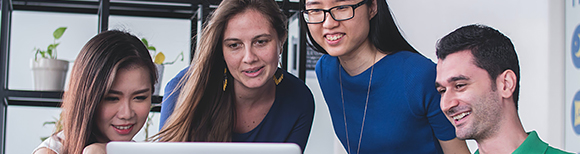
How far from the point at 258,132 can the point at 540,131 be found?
60.4 inches

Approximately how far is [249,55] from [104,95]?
0.44 metres

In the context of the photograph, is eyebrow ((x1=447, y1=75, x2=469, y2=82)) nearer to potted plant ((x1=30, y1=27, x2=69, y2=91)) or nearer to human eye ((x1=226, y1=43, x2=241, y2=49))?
human eye ((x1=226, y1=43, x2=241, y2=49))

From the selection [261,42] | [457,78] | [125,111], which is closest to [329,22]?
[261,42]

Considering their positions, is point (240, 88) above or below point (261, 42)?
below

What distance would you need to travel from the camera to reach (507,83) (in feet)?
3.88

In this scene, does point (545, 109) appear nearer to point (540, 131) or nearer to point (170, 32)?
point (540, 131)

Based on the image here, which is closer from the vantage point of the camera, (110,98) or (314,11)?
(110,98)

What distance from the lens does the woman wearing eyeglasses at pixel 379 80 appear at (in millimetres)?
1477

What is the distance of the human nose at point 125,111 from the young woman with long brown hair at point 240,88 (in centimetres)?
24

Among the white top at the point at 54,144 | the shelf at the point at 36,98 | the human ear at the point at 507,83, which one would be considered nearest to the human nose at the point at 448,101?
the human ear at the point at 507,83

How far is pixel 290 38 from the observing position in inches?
115

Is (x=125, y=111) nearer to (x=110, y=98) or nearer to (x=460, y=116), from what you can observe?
(x=110, y=98)

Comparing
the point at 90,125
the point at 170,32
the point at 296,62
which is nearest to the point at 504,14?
the point at 296,62

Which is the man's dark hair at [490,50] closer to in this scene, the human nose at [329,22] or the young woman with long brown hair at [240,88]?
the human nose at [329,22]
